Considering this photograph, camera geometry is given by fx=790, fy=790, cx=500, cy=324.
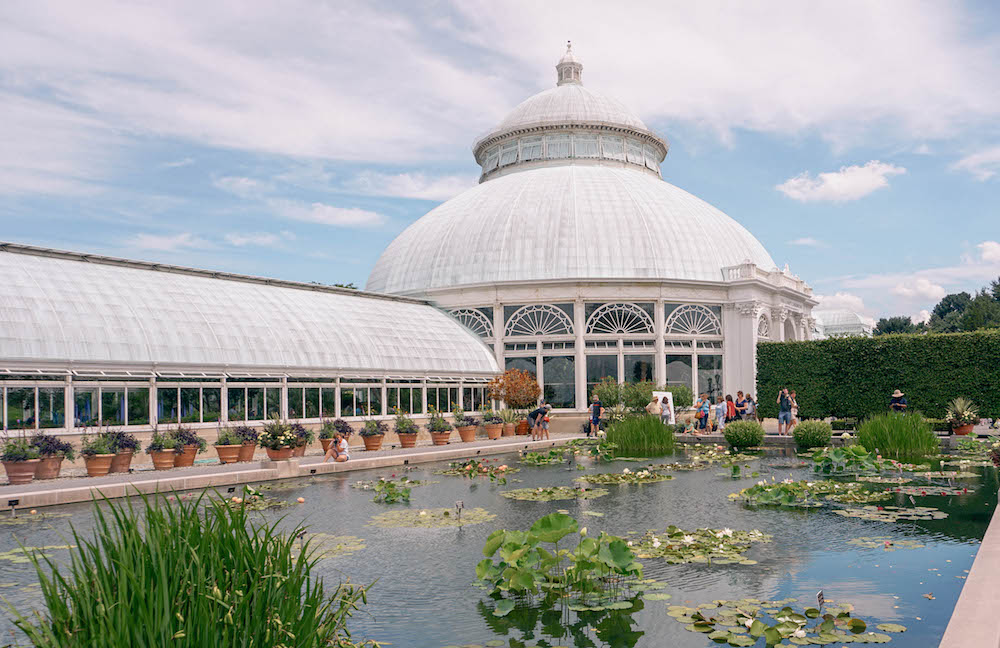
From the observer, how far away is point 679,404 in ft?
124

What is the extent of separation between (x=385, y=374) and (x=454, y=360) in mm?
5176

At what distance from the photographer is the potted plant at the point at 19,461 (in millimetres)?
18172

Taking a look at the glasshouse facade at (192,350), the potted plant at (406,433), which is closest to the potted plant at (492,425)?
the glasshouse facade at (192,350)

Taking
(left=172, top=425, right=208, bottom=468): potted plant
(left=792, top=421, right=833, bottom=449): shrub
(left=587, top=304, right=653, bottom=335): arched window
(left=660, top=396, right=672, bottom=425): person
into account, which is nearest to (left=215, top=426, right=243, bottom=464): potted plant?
(left=172, top=425, right=208, bottom=468): potted plant

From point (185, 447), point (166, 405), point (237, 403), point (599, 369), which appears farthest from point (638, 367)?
point (185, 447)

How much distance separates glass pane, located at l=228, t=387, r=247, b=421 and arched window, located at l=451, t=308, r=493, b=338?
1610 cm

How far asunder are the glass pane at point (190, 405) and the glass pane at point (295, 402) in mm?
3724

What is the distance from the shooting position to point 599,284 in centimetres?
4028

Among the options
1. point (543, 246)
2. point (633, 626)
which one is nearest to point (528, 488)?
point (633, 626)

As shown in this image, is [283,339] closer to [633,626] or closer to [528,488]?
[528,488]

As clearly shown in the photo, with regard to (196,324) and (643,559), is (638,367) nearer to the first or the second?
(196,324)

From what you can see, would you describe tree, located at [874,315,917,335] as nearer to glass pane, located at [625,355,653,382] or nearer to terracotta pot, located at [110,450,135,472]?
glass pane, located at [625,355,653,382]

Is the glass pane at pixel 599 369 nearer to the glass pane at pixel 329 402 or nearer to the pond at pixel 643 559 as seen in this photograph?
the glass pane at pixel 329 402

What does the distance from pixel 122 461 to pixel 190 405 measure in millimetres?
5506
